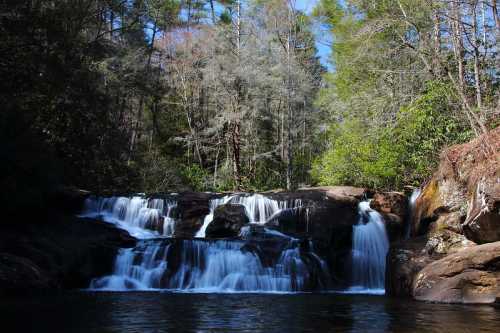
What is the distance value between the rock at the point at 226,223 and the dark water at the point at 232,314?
4.84 metres

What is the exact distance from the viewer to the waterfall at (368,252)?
563 inches

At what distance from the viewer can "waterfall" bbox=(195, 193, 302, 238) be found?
17109 millimetres

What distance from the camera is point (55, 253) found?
44.8ft

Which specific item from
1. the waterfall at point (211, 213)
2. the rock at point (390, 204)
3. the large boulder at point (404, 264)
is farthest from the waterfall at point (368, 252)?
the waterfall at point (211, 213)

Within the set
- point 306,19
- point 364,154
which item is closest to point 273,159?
point 364,154

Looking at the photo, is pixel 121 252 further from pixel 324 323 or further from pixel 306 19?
pixel 306 19

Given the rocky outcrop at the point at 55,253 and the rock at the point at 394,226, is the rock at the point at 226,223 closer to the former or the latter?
the rocky outcrop at the point at 55,253

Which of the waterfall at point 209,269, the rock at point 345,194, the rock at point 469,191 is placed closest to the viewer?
the rock at point 469,191

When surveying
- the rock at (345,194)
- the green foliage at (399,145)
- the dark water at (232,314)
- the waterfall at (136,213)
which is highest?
the green foliage at (399,145)

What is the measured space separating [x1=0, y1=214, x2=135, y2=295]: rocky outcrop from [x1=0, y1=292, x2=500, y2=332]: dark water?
150 cm

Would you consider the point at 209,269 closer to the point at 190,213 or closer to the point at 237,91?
the point at 190,213

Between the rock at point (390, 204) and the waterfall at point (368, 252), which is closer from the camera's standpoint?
the waterfall at point (368, 252)

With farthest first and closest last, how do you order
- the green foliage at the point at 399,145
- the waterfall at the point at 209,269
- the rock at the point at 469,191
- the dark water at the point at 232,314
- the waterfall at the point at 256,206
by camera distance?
the green foliage at the point at 399,145, the waterfall at the point at 256,206, the waterfall at the point at 209,269, the rock at the point at 469,191, the dark water at the point at 232,314

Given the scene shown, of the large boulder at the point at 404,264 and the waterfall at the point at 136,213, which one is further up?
the waterfall at the point at 136,213
